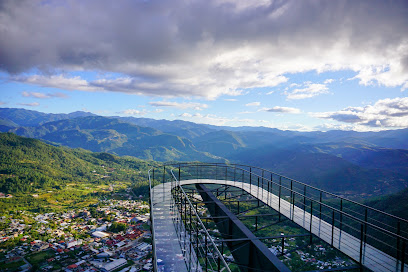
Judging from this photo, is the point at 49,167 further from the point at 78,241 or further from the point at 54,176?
the point at 78,241

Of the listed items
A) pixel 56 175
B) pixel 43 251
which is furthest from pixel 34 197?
pixel 43 251

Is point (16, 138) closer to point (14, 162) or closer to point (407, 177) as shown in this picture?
point (14, 162)

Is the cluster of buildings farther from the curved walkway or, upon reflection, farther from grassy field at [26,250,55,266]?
the curved walkway

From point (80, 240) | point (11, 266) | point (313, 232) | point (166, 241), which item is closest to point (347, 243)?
point (313, 232)

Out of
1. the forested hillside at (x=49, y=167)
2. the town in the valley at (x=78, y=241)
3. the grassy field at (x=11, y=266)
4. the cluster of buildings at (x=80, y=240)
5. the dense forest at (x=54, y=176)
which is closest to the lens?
the grassy field at (x=11, y=266)

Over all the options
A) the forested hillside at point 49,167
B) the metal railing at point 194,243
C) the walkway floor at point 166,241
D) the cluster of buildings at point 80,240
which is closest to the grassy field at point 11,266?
the cluster of buildings at point 80,240

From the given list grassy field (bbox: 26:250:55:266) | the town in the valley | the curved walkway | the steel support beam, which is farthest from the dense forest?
the steel support beam

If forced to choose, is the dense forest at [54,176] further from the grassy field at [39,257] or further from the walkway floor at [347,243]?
the walkway floor at [347,243]

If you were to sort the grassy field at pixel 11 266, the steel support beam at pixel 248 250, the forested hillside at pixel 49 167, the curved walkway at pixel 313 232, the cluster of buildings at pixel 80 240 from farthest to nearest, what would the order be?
1. the forested hillside at pixel 49 167
2. the cluster of buildings at pixel 80 240
3. the grassy field at pixel 11 266
4. the steel support beam at pixel 248 250
5. the curved walkway at pixel 313 232
